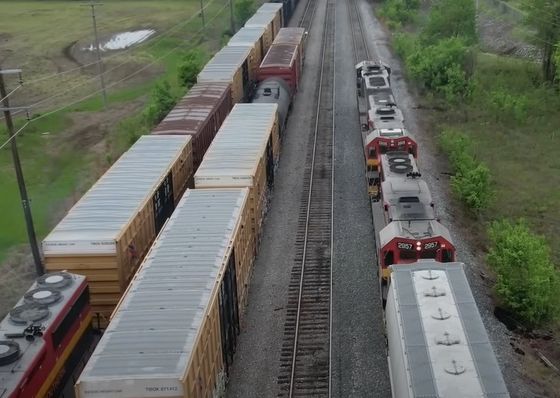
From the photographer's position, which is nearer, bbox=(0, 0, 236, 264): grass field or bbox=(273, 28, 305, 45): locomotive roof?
bbox=(0, 0, 236, 264): grass field

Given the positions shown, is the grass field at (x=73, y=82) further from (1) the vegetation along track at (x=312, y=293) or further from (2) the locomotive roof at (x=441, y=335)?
(2) the locomotive roof at (x=441, y=335)

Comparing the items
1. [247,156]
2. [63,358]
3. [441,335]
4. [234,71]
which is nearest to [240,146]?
[247,156]

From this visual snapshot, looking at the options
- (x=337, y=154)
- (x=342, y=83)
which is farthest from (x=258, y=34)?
(x=337, y=154)

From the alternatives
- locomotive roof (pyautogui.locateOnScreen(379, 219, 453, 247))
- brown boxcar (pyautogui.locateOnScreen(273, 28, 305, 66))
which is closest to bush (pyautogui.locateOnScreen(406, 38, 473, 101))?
brown boxcar (pyautogui.locateOnScreen(273, 28, 305, 66))

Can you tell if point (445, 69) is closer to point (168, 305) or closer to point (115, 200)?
point (115, 200)

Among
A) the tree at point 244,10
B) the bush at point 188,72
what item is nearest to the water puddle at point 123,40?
the tree at point 244,10

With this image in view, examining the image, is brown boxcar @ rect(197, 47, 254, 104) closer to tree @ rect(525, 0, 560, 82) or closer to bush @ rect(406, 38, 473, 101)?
bush @ rect(406, 38, 473, 101)
